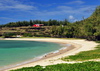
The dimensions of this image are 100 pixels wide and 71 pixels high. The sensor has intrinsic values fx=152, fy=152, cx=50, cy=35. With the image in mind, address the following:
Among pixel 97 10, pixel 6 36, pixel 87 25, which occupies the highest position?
pixel 97 10

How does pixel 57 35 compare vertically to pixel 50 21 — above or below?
below

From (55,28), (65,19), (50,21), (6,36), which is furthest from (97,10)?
(50,21)

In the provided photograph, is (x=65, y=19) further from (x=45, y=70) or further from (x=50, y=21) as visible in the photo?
(x=45, y=70)

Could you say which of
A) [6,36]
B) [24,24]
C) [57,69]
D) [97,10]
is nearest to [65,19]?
[24,24]

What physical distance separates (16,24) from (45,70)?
185m

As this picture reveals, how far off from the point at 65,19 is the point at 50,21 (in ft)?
75.4

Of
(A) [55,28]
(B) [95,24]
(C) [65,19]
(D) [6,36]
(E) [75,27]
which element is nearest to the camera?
(B) [95,24]

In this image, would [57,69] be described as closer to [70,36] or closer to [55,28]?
[70,36]

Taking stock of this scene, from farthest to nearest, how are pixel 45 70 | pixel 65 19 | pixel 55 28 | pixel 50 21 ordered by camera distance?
pixel 50 21
pixel 65 19
pixel 55 28
pixel 45 70

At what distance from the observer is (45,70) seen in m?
15.7

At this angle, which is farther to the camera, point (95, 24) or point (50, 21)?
point (50, 21)

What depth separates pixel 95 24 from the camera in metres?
65.8

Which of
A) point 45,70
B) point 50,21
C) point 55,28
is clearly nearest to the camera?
point 45,70

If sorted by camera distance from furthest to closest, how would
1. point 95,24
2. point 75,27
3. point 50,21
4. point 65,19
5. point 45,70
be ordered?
point 50,21, point 65,19, point 75,27, point 95,24, point 45,70
